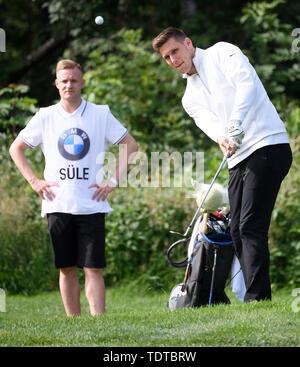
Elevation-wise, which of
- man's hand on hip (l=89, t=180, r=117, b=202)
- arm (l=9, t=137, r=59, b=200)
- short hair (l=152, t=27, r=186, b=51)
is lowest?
man's hand on hip (l=89, t=180, r=117, b=202)

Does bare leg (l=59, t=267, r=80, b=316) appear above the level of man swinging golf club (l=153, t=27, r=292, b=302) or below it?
below

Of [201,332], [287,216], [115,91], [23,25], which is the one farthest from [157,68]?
[201,332]

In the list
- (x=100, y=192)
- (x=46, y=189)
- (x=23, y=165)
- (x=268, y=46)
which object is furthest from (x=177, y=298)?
(x=268, y=46)

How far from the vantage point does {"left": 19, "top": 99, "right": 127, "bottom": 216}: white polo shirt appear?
5.17 meters

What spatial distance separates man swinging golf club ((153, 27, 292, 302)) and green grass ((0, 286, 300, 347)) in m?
0.35

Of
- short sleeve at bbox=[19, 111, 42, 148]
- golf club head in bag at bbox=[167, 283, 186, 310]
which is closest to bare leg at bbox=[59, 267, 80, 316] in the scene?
golf club head in bag at bbox=[167, 283, 186, 310]

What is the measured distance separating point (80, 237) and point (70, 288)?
1.49 feet

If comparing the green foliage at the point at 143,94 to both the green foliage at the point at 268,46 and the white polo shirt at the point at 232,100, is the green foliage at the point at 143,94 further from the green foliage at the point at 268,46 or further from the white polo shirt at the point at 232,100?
the white polo shirt at the point at 232,100

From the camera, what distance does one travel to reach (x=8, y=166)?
878 cm

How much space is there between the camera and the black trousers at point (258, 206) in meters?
4.69

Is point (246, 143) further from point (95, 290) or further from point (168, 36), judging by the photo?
point (95, 290)

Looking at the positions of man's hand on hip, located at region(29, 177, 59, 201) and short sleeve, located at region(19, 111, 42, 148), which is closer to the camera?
man's hand on hip, located at region(29, 177, 59, 201)

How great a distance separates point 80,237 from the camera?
17.2 feet

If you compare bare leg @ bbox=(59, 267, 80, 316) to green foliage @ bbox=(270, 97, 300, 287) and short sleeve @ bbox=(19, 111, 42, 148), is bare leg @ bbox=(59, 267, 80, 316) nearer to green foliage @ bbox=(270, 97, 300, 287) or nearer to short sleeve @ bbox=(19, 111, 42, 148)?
short sleeve @ bbox=(19, 111, 42, 148)
